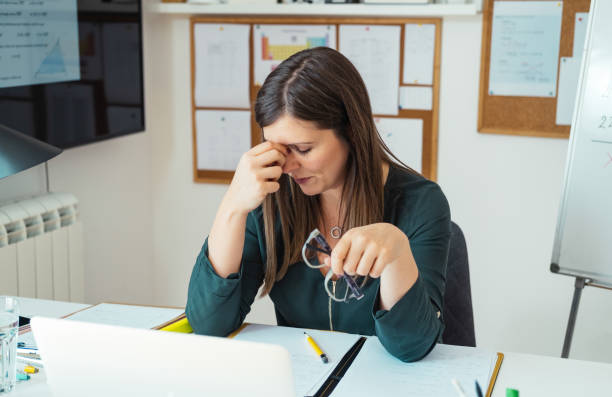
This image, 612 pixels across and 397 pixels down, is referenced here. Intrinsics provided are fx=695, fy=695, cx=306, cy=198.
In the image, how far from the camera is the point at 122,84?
8.22 feet

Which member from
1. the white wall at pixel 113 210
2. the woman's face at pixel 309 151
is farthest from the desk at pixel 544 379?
the white wall at pixel 113 210

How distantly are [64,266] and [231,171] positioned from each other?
863 millimetres

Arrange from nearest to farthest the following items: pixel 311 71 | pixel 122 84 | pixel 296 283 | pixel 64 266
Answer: pixel 311 71
pixel 296 283
pixel 64 266
pixel 122 84

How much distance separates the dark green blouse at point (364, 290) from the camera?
1.26 metres

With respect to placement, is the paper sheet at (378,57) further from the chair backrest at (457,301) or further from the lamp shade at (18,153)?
the lamp shade at (18,153)

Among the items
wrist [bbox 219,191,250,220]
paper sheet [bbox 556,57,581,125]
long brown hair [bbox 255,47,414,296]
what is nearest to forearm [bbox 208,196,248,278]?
wrist [bbox 219,191,250,220]

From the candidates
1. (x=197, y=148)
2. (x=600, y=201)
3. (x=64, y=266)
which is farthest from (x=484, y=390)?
(x=197, y=148)

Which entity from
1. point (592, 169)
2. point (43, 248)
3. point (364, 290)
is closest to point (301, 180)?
point (364, 290)

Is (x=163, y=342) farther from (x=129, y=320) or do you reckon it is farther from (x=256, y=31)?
(x=256, y=31)

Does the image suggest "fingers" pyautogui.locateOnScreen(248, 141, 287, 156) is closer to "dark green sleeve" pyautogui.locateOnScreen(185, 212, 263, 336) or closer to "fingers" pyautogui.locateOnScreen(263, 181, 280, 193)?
"fingers" pyautogui.locateOnScreen(263, 181, 280, 193)

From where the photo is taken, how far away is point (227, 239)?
1.41 meters

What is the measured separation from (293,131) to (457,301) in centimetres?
57

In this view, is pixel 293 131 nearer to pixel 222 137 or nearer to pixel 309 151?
pixel 309 151

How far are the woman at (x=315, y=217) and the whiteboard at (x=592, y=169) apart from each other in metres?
0.70
